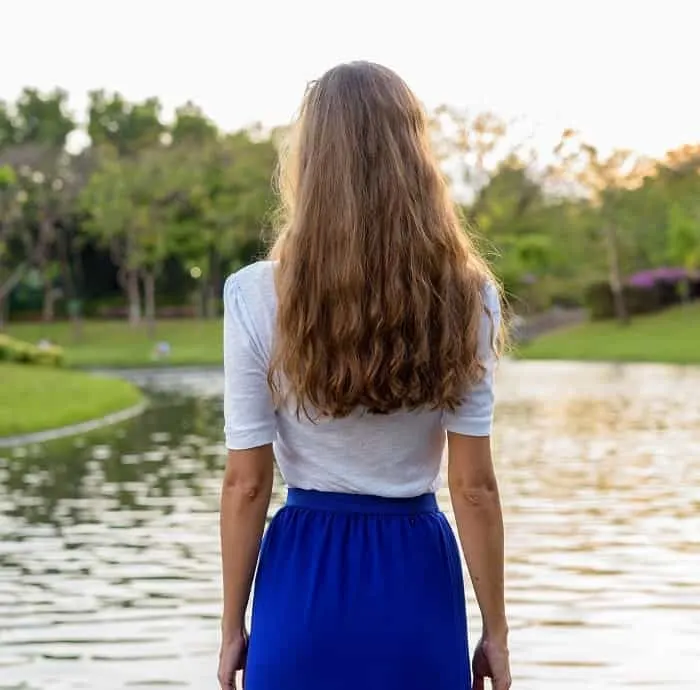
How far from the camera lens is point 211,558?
10.4m

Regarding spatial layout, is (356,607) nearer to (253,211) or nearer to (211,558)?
(211,558)

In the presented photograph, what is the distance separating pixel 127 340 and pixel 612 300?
1737 cm

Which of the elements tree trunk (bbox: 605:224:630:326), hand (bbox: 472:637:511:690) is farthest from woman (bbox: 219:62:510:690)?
tree trunk (bbox: 605:224:630:326)

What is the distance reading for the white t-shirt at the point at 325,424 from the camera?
10.1 feet

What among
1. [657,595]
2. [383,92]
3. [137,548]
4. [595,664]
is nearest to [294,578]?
[383,92]

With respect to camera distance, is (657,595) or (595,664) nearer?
(595,664)

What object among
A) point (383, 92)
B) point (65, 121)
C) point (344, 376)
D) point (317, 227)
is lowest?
point (344, 376)

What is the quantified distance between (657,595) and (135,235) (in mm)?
55159

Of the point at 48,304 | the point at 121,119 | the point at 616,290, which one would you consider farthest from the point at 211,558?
the point at 121,119

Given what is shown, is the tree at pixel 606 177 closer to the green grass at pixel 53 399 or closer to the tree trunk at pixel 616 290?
the tree trunk at pixel 616 290

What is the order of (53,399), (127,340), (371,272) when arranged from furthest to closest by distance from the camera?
(127,340) < (53,399) < (371,272)

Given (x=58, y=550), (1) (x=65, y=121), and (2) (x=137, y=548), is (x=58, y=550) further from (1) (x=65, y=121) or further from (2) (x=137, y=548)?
(1) (x=65, y=121)

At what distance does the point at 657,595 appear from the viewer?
8.84 m

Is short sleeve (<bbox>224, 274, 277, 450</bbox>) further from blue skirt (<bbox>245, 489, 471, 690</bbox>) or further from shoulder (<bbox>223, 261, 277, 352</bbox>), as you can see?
blue skirt (<bbox>245, 489, 471, 690</bbox>)
